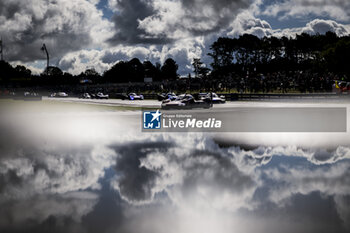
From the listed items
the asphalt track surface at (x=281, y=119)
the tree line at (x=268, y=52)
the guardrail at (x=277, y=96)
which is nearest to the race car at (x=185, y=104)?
the asphalt track surface at (x=281, y=119)

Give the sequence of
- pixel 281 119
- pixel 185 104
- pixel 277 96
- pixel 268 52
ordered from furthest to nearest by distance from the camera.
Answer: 1. pixel 268 52
2. pixel 277 96
3. pixel 185 104
4. pixel 281 119

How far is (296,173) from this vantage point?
770 centimetres

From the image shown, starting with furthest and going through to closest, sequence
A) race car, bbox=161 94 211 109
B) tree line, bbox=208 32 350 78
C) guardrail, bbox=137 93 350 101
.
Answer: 1. tree line, bbox=208 32 350 78
2. guardrail, bbox=137 93 350 101
3. race car, bbox=161 94 211 109

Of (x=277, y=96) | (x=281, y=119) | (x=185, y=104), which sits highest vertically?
(x=277, y=96)

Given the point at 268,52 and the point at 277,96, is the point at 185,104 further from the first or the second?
the point at 268,52

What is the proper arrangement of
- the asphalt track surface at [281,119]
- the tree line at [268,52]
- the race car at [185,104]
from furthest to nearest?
the tree line at [268,52] → the race car at [185,104] → the asphalt track surface at [281,119]

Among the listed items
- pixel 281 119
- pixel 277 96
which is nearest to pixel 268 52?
pixel 277 96

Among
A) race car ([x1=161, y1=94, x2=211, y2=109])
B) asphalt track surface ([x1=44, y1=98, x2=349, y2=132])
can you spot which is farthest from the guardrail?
race car ([x1=161, y1=94, x2=211, y2=109])

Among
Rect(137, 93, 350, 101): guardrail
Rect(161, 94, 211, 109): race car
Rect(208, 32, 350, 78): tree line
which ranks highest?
Rect(208, 32, 350, 78): tree line

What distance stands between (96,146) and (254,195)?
6.69m

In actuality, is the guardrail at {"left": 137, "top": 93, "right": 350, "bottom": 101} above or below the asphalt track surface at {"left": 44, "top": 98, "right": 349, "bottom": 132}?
above

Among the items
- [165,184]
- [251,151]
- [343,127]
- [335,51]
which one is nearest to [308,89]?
[335,51]

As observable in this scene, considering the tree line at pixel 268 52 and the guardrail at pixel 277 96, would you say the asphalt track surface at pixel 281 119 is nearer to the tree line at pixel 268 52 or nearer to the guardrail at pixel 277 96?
the guardrail at pixel 277 96

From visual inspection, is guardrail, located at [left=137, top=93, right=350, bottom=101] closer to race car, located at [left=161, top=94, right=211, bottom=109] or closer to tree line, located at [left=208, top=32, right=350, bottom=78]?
race car, located at [left=161, top=94, right=211, bottom=109]
